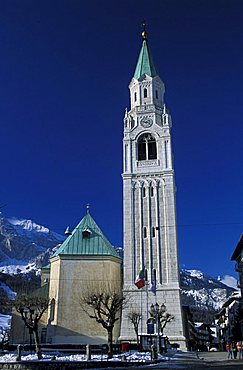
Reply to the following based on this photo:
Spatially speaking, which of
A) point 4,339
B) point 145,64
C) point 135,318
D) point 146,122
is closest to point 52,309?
point 135,318

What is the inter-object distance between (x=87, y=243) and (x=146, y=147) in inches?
755

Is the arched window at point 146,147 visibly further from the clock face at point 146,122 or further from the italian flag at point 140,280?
the italian flag at point 140,280

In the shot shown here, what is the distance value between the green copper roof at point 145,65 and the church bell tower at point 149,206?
195mm

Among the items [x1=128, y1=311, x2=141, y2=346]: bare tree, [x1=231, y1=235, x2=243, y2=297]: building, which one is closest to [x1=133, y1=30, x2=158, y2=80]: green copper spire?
[x1=231, y1=235, x2=243, y2=297]: building

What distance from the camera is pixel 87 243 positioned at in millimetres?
64938

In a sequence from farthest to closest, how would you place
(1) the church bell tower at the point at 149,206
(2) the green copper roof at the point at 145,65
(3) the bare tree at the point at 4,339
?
(2) the green copper roof at the point at 145,65, (1) the church bell tower at the point at 149,206, (3) the bare tree at the point at 4,339

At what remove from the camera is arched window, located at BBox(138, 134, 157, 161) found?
7019cm

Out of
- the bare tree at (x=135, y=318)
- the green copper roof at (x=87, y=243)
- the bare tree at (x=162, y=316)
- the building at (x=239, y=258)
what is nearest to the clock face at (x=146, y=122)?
the green copper roof at (x=87, y=243)

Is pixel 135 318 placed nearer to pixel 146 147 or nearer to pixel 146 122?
pixel 146 147

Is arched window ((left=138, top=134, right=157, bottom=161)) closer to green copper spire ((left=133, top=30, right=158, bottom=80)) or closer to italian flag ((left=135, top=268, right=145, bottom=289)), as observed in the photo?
green copper spire ((left=133, top=30, right=158, bottom=80))

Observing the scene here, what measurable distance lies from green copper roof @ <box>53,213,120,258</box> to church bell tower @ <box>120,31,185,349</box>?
343 centimetres

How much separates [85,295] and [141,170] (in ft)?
72.5

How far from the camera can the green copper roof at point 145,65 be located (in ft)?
251

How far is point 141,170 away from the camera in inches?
2699
